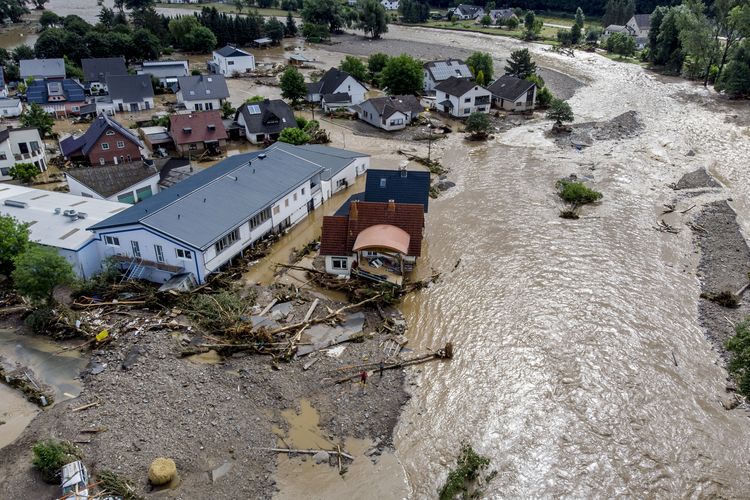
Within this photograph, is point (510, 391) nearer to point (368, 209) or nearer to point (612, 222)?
point (368, 209)

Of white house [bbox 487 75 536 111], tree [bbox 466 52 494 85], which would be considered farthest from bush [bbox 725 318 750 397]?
tree [bbox 466 52 494 85]

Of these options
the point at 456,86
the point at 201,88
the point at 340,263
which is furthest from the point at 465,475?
the point at 201,88

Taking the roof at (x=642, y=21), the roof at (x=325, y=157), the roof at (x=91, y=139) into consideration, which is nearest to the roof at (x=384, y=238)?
the roof at (x=325, y=157)

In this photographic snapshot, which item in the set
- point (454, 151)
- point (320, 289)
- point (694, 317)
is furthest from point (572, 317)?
point (454, 151)

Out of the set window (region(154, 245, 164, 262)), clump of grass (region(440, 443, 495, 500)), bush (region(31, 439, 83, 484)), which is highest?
window (region(154, 245, 164, 262))

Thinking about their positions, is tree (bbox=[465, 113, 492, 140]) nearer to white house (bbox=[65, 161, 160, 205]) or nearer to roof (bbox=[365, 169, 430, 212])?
roof (bbox=[365, 169, 430, 212])

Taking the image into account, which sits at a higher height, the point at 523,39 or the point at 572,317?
the point at 523,39
